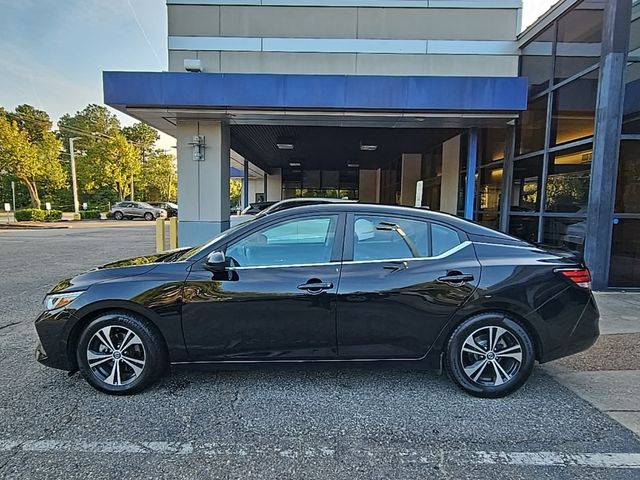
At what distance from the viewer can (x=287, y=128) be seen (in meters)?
9.54

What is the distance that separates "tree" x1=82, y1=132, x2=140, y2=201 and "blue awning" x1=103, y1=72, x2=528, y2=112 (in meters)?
36.3

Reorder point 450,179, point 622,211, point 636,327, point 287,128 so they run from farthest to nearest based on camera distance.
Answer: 1. point 450,179
2. point 287,128
3. point 622,211
4. point 636,327

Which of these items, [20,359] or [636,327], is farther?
[636,327]

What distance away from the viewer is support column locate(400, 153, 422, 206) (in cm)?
1474

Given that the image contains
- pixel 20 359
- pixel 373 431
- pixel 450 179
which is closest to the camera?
pixel 373 431

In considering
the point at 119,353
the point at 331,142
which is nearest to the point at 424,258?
the point at 119,353

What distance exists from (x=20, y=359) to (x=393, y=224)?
12.6 ft

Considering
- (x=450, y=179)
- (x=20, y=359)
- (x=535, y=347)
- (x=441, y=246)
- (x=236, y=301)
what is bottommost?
(x=20, y=359)

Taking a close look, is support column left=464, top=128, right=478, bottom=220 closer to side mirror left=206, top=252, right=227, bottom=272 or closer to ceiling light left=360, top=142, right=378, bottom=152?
ceiling light left=360, top=142, right=378, bottom=152

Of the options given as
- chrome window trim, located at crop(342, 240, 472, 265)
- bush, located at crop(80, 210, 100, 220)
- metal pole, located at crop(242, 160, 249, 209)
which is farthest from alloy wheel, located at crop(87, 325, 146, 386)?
bush, located at crop(80, 210, 100, 220)

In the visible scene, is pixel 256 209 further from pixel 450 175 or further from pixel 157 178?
pixel 157 178

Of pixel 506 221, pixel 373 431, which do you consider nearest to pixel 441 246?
pixel 373 431

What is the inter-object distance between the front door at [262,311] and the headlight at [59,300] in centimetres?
89

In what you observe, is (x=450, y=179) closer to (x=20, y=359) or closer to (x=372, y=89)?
(x=372, y=89)
